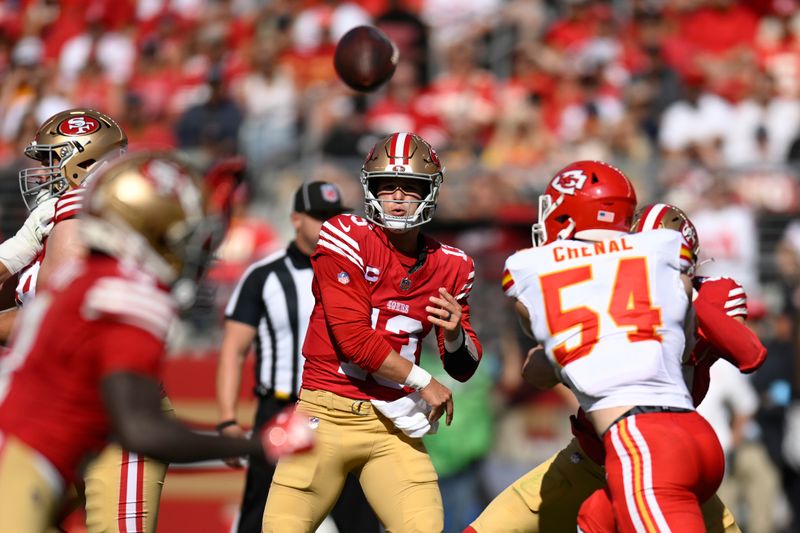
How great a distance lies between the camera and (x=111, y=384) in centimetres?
326

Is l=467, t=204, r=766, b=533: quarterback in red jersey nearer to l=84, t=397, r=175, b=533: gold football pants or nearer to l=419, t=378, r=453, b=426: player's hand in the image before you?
l=419, t=378, r=453, b=426: player's hand

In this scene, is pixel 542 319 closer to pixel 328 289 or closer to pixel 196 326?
pixel 328 289

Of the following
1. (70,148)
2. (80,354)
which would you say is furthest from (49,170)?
(80,354)

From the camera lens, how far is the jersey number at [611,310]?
14.3 ft

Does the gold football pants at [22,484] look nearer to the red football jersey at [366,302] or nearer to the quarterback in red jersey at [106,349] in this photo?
the quarterback in red jersey at [106,349]

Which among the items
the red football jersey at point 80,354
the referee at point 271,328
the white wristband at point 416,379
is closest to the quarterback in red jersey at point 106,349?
the red football jersey at point 80,354

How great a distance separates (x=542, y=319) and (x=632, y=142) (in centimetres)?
710

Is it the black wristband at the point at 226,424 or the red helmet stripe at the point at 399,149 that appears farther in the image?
the black wristband at the point at 226,424

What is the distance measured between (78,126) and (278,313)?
5.44ft

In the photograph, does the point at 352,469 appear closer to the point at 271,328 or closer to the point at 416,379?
the point at 416,379

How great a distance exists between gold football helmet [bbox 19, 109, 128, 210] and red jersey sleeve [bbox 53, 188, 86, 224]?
425 mm

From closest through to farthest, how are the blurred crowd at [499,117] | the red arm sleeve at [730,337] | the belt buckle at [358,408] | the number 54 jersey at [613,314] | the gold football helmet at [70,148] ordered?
the number 54 jersey at [613,314] → the red arm sleeve at [730,337] → the belt buckle at [358,408] → the gold football helmet at [70,148] → the blurred crowd at [499,117]

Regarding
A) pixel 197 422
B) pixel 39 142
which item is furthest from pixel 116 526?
pixel 197 422

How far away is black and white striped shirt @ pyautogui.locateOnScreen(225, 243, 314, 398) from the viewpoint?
6.56m
